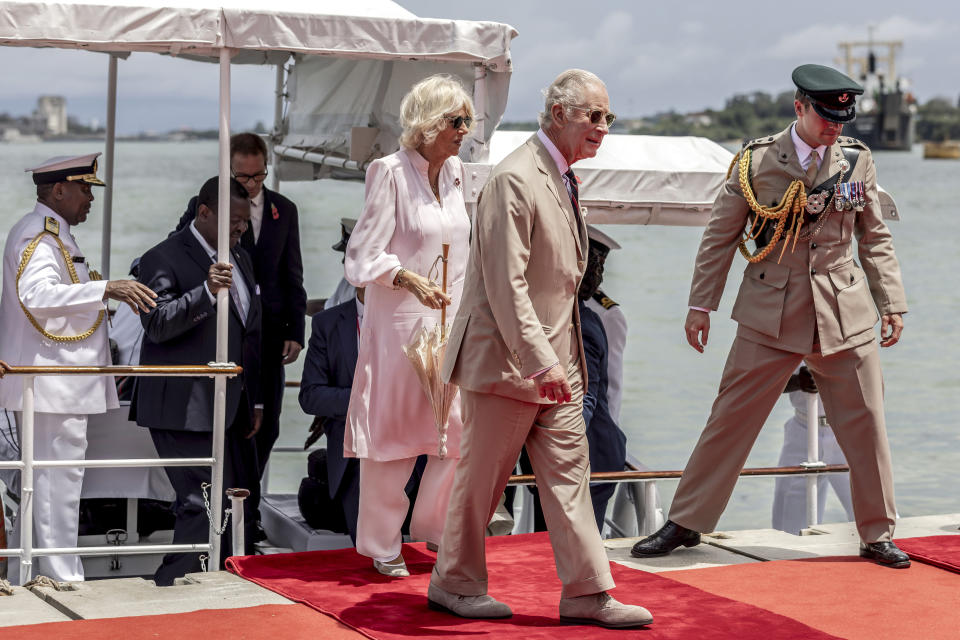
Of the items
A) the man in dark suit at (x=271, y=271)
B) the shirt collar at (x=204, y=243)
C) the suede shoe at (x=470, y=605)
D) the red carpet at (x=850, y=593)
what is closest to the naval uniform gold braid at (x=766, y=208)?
the red carpet at (x=850, y=593)

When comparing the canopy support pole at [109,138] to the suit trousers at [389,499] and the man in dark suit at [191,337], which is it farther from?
the suit trousers at [389,499]

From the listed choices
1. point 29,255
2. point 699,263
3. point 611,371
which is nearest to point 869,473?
point 699,263

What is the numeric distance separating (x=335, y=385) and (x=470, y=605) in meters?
1.88

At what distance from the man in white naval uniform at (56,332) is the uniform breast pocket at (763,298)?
2.44 m

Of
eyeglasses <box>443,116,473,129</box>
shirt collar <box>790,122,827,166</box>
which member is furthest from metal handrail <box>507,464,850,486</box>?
eyeglasses <box>443,116,473,129</box>

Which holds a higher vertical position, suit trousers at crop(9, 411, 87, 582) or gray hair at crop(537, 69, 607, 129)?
gray hair at crop(537, 69, 607, 129)

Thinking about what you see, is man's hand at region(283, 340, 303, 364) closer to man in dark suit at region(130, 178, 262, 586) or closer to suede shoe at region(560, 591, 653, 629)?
man in dark suit at region(130, 178, 262, 586)

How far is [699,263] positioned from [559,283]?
40.7 inches

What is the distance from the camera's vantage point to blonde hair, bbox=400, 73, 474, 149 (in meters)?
5.14

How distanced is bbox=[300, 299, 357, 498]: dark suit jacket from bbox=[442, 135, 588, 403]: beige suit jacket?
1646 mm

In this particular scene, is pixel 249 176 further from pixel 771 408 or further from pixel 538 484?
pixel 538 484

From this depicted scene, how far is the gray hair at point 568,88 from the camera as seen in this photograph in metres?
4.61

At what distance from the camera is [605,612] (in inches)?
184

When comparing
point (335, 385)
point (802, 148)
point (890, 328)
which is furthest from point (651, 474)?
point (802, 148)
